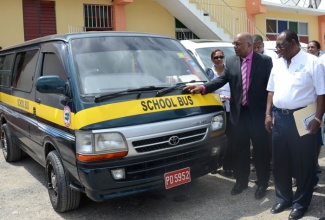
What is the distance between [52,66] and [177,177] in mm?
1864

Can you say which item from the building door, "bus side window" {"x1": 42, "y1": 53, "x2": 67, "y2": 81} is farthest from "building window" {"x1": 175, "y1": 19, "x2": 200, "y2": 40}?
"bus side window" {"x1": 42, "y1": 53, "x2": 67, "y2": 81}

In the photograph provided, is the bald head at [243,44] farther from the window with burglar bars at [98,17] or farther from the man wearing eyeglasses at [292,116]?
the window with burglar bars at [98,17]

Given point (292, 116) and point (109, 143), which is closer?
point (109, 143)

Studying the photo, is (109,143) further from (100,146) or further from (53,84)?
(53,84)

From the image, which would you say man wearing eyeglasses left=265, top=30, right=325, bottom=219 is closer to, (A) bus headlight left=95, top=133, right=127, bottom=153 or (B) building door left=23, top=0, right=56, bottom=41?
(A) bus headlight left=95, top=133, right=127, bottom=153

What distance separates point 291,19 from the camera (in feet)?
59.9

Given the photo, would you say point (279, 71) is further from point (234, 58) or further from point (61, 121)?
point (61, 121)

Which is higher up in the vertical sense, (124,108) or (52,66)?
(52,66)

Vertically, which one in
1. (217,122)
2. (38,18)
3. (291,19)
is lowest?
(217,122)

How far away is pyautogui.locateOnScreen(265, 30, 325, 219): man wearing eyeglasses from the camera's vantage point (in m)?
3.33

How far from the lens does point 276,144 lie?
12.0 feet

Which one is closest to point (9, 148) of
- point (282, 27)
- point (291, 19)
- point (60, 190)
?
point (60, 190)

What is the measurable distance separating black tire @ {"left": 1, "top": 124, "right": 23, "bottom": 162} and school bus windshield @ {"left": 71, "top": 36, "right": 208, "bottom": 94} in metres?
2.73

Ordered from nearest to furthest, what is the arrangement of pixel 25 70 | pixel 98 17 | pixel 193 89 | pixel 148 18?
pixel 193 89
pixel 25 70
pixel 98 17
pixel 148 18
